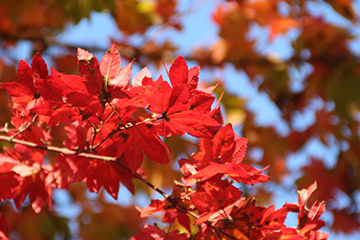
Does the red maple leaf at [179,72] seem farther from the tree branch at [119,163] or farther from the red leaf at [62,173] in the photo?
the red leaf at [62,173]

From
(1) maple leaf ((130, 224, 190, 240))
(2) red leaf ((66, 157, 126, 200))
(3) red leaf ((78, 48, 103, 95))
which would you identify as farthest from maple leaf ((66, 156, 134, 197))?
Result: (3) red leaf ((78, 48, 103, 95))

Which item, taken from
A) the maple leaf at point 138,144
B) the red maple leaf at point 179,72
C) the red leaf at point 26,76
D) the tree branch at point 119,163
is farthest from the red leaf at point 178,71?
the red leaf at point 26,76

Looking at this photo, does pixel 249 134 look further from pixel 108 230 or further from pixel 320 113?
pixel 108 230

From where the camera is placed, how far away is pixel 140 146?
0.65 metres

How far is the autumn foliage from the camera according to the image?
0.59 m

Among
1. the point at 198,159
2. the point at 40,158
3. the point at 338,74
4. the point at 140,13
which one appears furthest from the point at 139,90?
the point at 338,74

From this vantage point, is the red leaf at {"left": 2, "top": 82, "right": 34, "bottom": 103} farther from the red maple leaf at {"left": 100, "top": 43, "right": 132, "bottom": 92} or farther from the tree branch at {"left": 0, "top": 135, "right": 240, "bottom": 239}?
the red maple leaf at {"left": 100, "top": 43, "right": 132, "bottom": 92}

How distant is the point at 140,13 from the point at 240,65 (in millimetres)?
744

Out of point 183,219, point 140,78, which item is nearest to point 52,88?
point 140,78

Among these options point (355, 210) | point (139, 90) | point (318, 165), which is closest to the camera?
point (139, 90)

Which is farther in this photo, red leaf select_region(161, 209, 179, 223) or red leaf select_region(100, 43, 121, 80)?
red leaf select_region(161, 209, 179, 223)

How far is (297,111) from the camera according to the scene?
243 centimetres

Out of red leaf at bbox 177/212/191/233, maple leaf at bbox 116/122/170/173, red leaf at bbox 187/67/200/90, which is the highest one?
red leaf at bbox 187/67/200/90

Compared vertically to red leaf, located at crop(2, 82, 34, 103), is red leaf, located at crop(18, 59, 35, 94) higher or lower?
higher
